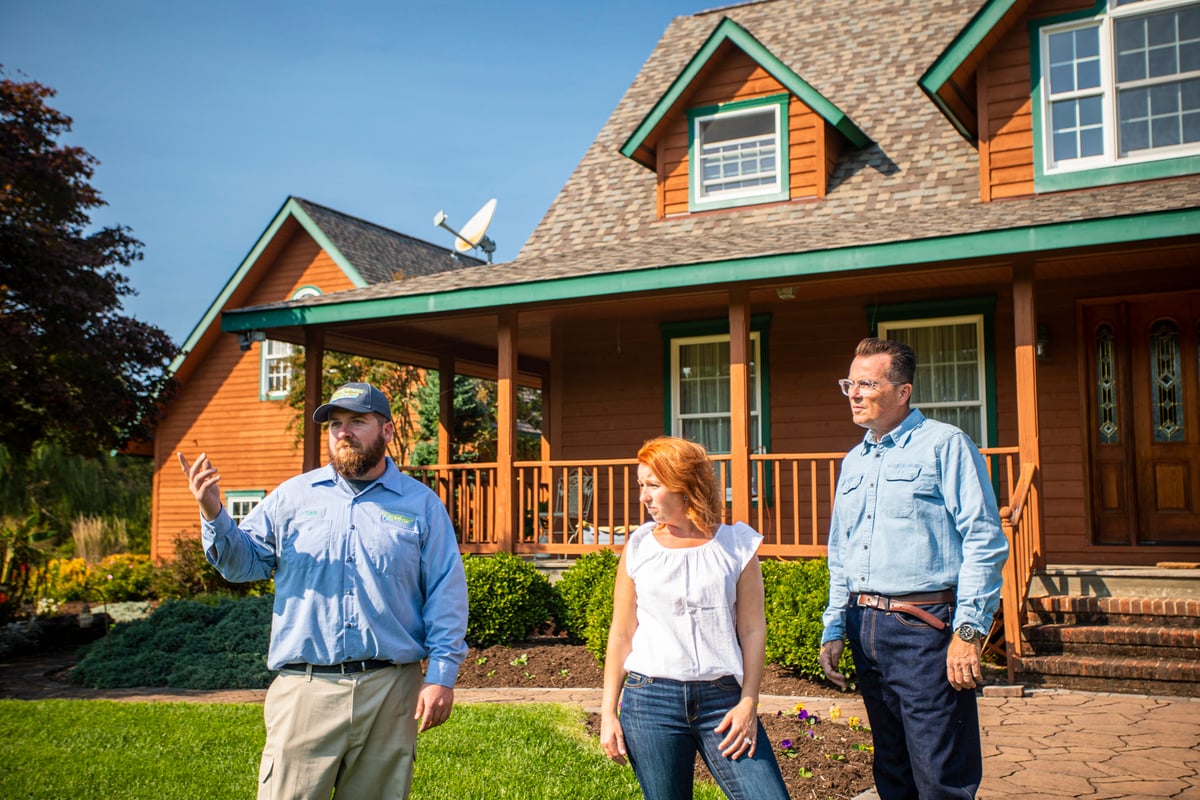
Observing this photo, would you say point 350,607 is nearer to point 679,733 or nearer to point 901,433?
point 679,733

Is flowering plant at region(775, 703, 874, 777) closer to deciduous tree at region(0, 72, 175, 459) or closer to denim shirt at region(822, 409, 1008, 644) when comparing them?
denim shirt at region(822, 409, 1008, 644)

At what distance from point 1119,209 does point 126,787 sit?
26.5ft

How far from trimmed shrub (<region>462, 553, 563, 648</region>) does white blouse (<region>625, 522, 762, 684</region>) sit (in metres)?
6.70

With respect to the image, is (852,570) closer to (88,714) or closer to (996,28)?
(88,714)

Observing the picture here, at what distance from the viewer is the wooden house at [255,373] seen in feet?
65.4

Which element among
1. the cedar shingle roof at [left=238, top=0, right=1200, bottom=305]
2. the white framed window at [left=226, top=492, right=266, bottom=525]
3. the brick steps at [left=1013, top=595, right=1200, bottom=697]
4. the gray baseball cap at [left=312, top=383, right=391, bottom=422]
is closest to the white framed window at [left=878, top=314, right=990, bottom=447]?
the cedar shingle roof at [left=238, top=0, right=1200, bottom=305]

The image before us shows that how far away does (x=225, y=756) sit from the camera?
604 centimetres

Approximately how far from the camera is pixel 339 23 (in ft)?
62.0

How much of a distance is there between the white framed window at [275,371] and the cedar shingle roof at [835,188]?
8.73 meters

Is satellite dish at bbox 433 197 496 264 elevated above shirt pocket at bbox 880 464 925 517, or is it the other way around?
satellite dish at bbox 433 197 496 264

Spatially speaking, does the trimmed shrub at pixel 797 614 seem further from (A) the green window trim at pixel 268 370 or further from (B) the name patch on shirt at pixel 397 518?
(A) the green window trim at pixel 268 370

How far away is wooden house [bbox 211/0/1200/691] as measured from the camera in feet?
29.6

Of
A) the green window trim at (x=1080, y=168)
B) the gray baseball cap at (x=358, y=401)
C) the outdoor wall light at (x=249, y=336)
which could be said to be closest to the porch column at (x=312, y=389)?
the outdoor wall light at (x=249, y=336)

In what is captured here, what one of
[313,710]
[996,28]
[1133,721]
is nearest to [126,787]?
[313,710]
